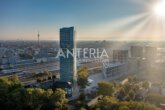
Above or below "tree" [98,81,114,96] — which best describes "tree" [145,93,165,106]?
below

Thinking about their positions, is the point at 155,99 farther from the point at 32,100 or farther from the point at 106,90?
the point at 32,100

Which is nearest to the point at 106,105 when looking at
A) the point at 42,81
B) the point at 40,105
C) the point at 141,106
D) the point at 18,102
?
the point at 141,106

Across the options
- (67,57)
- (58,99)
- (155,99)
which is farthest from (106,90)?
(67,57)

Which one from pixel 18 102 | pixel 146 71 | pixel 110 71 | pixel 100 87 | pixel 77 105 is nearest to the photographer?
pixel 18 102

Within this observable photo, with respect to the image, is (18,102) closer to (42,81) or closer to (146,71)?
(42,81)

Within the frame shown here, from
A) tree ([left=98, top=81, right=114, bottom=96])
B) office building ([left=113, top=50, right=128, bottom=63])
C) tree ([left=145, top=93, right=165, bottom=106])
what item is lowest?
tree ([left=145, top=93, right=165, bottom=106])

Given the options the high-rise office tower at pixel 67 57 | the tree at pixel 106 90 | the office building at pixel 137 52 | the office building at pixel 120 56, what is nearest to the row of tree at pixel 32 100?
the tree at pixel 106 90

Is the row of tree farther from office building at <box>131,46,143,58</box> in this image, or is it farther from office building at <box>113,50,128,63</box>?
office building at <box>131,46,143,58</box>

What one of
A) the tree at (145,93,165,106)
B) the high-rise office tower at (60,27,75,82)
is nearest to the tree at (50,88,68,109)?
the high-rise office tower at (60,27,75,82)
